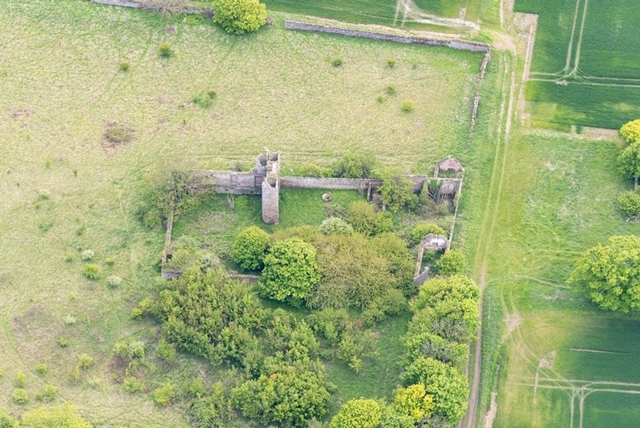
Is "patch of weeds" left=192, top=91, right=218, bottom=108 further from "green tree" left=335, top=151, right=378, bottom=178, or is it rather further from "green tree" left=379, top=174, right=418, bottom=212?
"green tree" left=379, top=174, right=418, bottom=212

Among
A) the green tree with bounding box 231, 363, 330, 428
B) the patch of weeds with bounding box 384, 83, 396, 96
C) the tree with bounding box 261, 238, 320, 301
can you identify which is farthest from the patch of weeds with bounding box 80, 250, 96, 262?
the patch of weeds with bounding box 384, 83, 396, 96

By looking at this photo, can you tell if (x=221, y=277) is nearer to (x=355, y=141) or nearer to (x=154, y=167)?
(x=154, y=167)

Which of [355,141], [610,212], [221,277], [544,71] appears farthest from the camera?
[544,71]

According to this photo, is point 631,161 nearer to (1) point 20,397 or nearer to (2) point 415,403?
(2) point 415,403

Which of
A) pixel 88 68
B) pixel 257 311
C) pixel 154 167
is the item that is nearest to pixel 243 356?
pixel 257 311

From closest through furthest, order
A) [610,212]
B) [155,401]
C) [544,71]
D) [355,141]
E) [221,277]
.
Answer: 1. [155,401]
2. [221,277]
3. [610,212]
4. [355,141]
5. [544,71]
